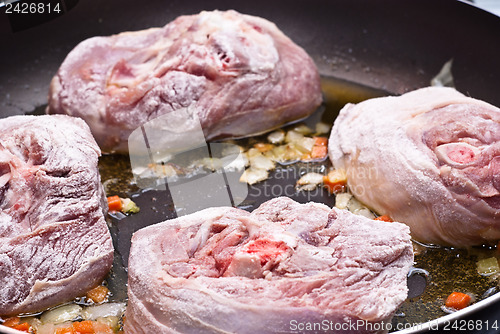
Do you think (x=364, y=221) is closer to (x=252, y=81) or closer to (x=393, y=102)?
(x=393, y=102)

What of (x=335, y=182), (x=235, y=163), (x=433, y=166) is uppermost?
(x=433, y=166)

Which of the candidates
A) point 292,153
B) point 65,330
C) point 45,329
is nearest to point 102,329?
point 65,330

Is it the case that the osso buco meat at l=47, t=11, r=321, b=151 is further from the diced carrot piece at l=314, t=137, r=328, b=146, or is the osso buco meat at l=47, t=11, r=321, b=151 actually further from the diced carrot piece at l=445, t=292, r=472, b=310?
the diced carrot piece at l=445, t=292, r=472, b=310

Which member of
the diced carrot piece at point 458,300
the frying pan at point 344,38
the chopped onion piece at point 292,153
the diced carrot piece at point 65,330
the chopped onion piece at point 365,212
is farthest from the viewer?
the frying pan at point 344,38

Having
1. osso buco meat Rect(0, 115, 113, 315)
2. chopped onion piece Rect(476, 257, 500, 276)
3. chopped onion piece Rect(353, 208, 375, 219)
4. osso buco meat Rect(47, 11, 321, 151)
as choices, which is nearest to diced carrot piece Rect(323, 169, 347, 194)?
chopped onion piece Rect(353, 208, 375, 219)

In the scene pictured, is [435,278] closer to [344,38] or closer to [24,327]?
[24,327]

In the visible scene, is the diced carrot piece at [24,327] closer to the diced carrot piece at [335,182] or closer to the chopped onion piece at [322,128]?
the diced carrot piece at [335,182]

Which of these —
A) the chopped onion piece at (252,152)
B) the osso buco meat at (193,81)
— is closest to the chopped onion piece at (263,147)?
the chopped onion piece at (252,152)
